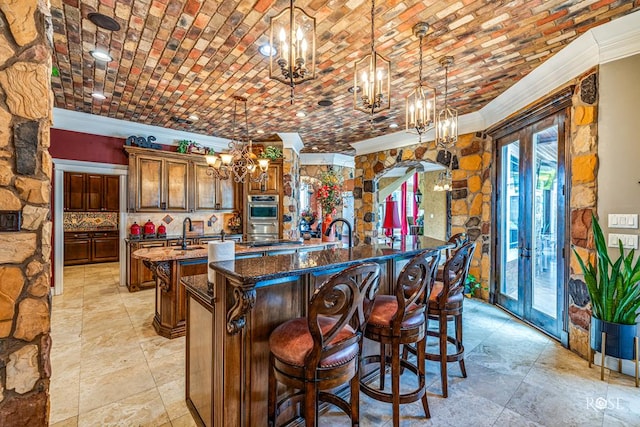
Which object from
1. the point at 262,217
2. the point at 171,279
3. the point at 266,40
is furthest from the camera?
the point at 262,217

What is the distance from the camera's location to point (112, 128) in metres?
5.19

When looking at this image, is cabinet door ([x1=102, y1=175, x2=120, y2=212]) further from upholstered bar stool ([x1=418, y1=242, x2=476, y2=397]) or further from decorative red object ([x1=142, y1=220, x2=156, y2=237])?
upholstered bar stool ([x1=418, y1=242, x2=476, y2=397])

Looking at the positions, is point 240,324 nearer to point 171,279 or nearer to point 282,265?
point 282,265

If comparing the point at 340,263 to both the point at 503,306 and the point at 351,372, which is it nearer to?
the point at 351,372

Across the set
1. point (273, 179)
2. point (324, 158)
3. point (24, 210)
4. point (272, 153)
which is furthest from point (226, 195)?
point (24, 210)

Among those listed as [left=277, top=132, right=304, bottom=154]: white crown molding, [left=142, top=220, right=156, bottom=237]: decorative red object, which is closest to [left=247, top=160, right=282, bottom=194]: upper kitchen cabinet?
[left=277, top=132, right=304, bottom=154]: white crown molding

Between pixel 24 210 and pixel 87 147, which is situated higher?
pixel 87 147

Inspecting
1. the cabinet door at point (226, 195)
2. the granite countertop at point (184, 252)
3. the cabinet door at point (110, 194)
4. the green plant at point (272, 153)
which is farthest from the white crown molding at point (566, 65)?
the cabinet door at point (110, 194)

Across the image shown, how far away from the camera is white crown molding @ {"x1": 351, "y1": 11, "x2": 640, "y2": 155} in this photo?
7.84 feet

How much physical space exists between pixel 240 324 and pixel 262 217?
4.95 m

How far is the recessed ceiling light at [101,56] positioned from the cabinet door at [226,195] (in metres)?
3.29

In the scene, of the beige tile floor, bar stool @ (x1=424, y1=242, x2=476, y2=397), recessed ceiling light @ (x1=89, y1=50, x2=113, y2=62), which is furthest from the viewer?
recessed ceiling light @ (x1=89, y1=50, x2=113, y2=62)

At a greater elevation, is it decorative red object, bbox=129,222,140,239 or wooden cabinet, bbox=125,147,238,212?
wooden cabinet, bbox=125,147,238,212

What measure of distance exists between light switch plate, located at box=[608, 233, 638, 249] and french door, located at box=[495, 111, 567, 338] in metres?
0.62
